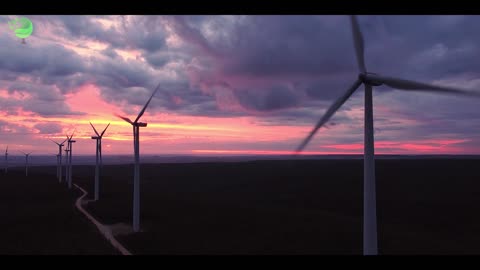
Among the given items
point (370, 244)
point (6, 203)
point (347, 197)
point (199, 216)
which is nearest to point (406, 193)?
point (347, 197)

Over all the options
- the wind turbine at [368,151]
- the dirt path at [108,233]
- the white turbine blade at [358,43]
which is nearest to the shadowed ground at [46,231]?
the dirt path at [108,233]

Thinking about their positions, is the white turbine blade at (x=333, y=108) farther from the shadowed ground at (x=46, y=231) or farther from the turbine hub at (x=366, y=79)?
the shadowed ground at (x=46, y=231)

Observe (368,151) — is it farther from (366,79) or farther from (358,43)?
(358,43)

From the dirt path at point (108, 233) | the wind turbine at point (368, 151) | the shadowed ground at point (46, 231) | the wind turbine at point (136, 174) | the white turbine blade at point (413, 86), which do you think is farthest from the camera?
the wind turbine at point (136, 174)

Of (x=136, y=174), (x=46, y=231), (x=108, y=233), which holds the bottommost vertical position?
(x=108, y=233)

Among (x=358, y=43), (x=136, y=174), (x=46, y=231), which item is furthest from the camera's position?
(x=136, y=174)

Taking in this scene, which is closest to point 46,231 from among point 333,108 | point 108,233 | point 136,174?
point 108,233

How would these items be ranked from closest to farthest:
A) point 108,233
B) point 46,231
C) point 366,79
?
point 366,79
point 46,231
point 108,233

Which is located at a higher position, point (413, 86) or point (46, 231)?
point (413, 86)
